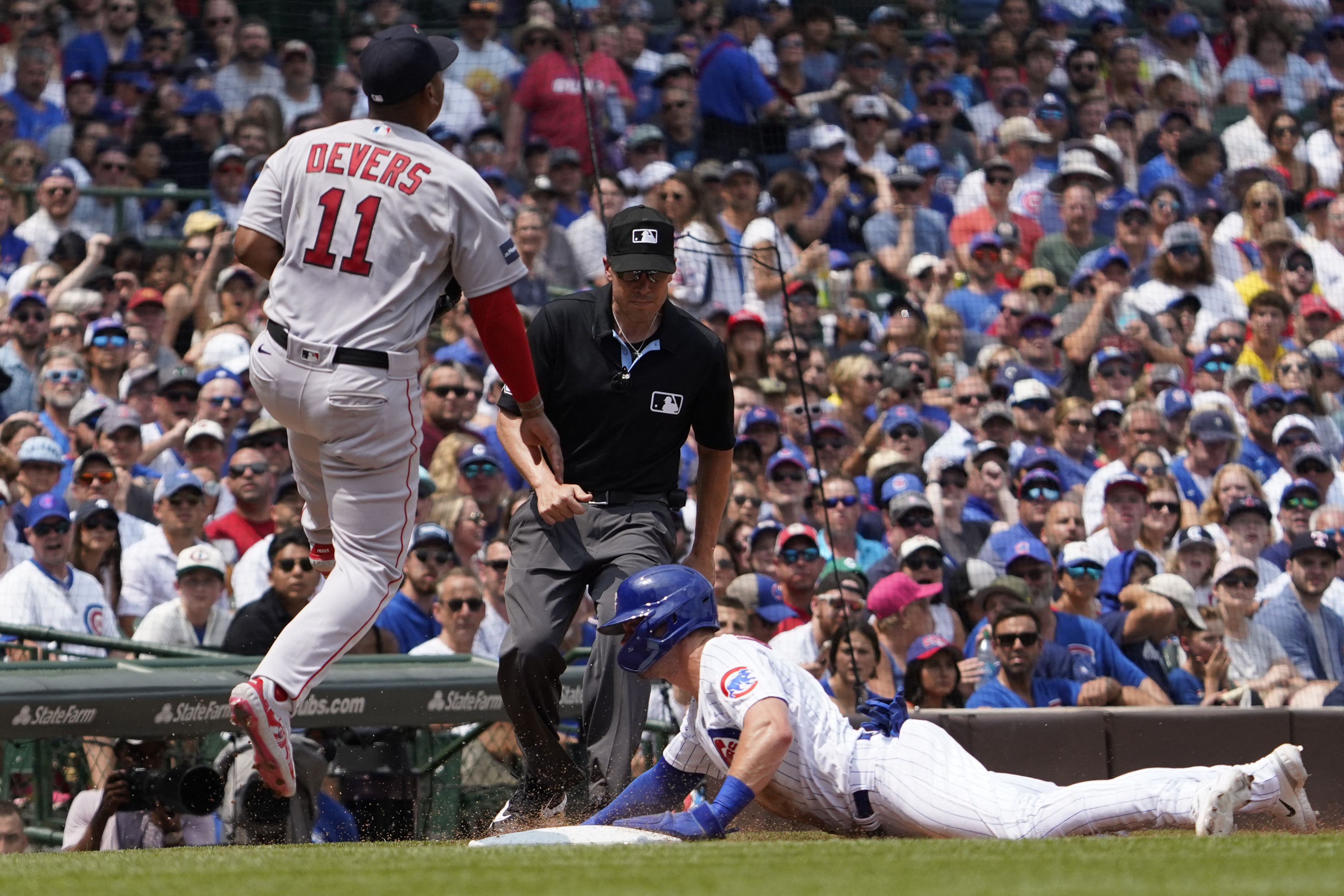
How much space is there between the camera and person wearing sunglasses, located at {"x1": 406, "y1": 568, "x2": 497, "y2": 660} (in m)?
8.20

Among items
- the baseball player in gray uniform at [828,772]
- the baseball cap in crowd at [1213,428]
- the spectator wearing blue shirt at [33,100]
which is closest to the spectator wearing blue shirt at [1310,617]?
the baseball cap in crowd at [1213,428]

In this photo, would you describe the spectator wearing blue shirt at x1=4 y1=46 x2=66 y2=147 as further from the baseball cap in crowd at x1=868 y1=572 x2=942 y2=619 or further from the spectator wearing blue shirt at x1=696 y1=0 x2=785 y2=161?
the baseball cap in crowd at x1=868 y1=572 x2=942 y2=619

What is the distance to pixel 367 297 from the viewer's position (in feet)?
17.1

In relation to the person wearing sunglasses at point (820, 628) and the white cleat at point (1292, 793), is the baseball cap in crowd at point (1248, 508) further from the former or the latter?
the white cleat at point (1292, 793)

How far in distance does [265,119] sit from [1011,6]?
7.53 metres

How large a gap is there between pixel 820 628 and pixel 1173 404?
424 cm

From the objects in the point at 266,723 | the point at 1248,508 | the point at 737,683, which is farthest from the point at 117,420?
the point at 1248,508

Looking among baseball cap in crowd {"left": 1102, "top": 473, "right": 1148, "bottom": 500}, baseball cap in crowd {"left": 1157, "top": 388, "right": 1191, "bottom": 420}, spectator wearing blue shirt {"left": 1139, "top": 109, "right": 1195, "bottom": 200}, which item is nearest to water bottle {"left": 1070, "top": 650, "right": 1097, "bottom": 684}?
baseball cap in crowd {"left": 1102, "top": 473, "right": 1148, "bottom": 500}

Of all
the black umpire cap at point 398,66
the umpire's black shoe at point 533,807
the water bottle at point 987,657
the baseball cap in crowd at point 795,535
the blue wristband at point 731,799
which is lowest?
the baseball cap in crowd at point 795,535

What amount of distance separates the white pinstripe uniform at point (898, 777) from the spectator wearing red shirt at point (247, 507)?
4.25m

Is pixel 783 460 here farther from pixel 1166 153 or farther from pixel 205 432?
pixel 1166 153

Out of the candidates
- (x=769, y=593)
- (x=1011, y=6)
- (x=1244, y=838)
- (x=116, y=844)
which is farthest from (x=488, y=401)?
(x=1011, y=6)

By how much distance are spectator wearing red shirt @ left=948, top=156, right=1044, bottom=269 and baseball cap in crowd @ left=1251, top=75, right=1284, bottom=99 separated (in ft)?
9.27

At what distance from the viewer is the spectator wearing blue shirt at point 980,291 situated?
1246 cm
